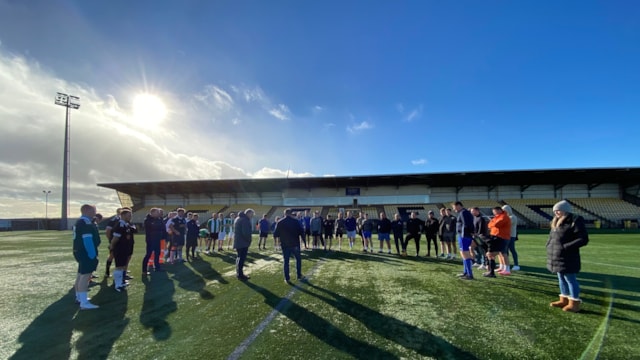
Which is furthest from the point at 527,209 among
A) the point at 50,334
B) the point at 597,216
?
the point at 50,334

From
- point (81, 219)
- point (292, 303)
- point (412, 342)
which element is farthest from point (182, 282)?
point (412, 342)

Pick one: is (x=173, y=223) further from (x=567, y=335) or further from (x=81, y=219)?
(x=567, y=335)

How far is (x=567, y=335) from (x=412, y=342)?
2.13m

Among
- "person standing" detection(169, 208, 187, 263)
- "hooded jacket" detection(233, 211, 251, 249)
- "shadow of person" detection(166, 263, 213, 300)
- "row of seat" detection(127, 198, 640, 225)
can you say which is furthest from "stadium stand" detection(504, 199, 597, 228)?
"shadow of person" detection(166, 263, 213, 300)

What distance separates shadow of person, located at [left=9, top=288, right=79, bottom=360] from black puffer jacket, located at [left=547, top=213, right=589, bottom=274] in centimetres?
708

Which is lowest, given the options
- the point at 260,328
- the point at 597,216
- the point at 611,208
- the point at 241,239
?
the point at 597,216

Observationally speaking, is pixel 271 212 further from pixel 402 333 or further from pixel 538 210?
pixel 402 333

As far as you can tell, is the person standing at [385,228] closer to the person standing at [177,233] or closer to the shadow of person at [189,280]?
the shadow of person at [189,280]

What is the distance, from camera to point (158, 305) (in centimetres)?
553

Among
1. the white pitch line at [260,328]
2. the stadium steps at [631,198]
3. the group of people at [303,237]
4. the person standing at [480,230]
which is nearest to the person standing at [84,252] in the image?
the group of people at [303,237]

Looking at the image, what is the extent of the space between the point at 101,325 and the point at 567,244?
24.3ft

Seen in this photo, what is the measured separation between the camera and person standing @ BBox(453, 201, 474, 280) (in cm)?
734

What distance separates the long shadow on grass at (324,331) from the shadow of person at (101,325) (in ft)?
7.58

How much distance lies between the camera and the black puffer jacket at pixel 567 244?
4578 millimetres
